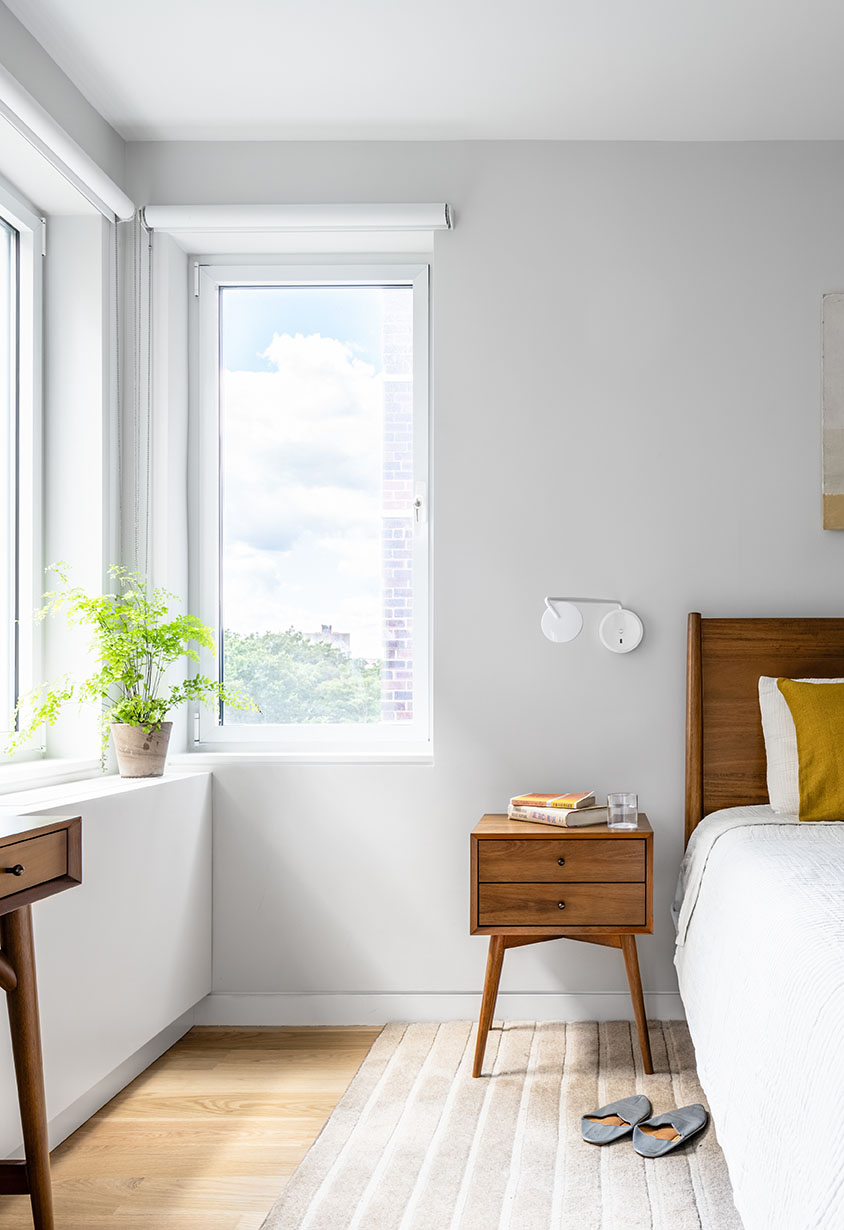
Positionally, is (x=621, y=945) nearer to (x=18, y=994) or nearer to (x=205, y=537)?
(x=18, y=994)

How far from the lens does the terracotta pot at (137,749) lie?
2783 millimetres

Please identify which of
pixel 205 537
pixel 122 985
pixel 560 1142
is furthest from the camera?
pixel 205 537

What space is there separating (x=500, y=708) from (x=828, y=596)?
3.27ft

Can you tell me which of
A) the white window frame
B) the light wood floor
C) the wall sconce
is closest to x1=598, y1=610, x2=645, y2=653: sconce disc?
the wall sconce

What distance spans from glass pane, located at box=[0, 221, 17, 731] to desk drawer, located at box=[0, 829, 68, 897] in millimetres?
1108

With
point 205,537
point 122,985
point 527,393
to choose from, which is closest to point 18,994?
point 122,985

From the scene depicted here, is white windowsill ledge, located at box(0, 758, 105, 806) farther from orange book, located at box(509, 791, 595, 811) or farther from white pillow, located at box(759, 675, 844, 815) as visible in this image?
A: white pillow, located at box(759, 675, 844, 815)

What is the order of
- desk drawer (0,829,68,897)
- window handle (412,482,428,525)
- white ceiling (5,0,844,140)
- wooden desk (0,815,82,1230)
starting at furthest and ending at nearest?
1. window handle (412,482,428,525)
2. white ceiling (5,0,844,140)
3. wooden desk (0,815,82,1230)
4. desk drawer (0,829,68,897)

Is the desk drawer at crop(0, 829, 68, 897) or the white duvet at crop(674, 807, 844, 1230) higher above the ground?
the desk drawer at crop(0, 829, 68, 897)

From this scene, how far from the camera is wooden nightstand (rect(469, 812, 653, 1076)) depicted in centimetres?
257

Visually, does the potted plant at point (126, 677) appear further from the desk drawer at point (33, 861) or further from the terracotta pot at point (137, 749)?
the desk drawer at point (33, 861)

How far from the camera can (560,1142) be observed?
7.27 feet

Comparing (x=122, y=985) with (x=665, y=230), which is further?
(x=665, y=230)

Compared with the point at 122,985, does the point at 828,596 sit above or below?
above
